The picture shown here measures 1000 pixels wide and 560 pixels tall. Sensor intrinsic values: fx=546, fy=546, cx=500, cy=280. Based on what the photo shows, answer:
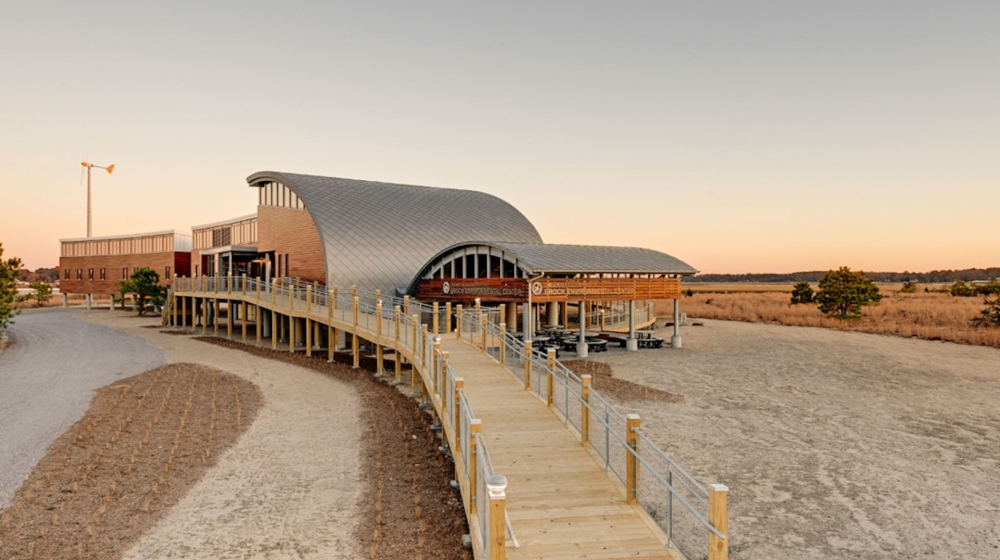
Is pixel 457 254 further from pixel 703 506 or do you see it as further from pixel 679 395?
pixel 703 506

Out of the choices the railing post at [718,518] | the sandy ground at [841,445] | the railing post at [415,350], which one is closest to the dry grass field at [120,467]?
the railing post at [415,350]

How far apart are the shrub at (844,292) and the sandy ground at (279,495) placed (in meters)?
47.4

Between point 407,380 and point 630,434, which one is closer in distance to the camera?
point 630,434

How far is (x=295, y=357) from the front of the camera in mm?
28312

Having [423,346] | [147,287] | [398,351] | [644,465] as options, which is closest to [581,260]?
[398,351]

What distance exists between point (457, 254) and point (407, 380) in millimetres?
11840

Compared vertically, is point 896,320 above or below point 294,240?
below

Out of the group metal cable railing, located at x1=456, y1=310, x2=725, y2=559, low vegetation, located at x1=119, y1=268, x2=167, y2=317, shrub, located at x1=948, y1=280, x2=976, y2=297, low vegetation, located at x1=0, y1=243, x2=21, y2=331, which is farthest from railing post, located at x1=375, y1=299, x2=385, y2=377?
shrub, located at x1=948, y1=280, x2=976, y2=297

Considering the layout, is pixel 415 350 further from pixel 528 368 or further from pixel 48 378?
pixel 48 378

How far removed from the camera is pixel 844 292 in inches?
1948

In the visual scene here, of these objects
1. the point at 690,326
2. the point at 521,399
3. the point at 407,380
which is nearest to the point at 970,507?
the point at 521,399

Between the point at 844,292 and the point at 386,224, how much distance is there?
41.1 meters

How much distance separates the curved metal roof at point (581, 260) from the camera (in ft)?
93.4

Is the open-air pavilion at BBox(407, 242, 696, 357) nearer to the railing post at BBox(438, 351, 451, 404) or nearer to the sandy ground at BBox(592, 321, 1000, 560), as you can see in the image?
the sandy ground at BBox(592, 321, 1000, 560)
